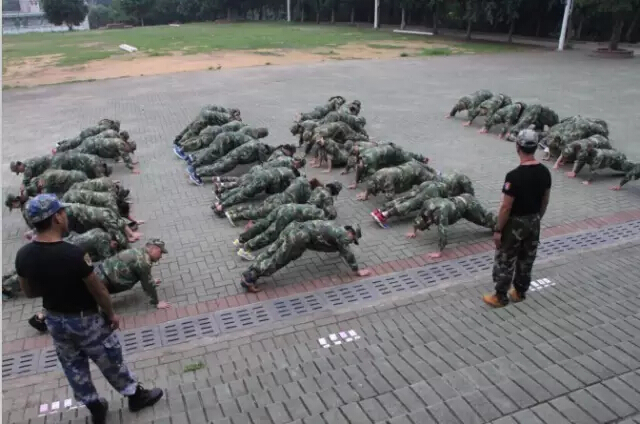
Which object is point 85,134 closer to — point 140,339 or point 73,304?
point 140,339

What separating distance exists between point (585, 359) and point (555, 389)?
48cm

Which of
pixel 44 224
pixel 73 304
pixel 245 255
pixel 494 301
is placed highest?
pixel 44 224

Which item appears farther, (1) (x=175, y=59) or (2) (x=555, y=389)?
(1) (x=175, y=59)

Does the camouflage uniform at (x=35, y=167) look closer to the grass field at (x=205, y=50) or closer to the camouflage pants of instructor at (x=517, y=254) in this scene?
the camouflage pants of instructor at (x=517, y=254)

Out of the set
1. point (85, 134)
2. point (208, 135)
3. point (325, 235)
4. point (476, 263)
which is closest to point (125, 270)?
point (325, 235)

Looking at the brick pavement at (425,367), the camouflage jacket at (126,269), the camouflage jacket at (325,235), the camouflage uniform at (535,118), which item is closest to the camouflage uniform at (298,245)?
the camouflage jacket at (325,235)

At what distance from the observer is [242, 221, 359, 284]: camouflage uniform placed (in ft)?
20.5

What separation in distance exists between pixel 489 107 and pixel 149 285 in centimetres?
1070

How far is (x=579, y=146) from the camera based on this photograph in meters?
9.92

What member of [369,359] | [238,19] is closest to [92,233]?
[369,359]

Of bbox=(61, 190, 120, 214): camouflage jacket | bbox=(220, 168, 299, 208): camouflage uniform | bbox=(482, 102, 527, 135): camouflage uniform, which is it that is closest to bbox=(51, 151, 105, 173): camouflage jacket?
bbox=(61, 190, 120, 214): camouflage jacket

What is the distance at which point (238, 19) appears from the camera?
6462 cm

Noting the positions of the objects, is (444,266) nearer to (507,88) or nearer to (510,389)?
(510,389)

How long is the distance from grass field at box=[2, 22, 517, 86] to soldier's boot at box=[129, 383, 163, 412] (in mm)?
22506
